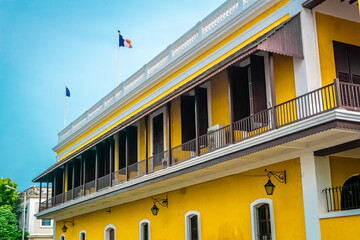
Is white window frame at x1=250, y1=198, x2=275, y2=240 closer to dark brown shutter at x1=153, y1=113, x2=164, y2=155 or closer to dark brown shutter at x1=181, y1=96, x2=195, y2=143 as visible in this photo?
dark brown shutter at x1=181, y1=96, x2=195, y2=143

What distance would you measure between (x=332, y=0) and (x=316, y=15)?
0.61 metres

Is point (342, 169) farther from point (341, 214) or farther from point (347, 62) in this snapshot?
point (347, 62)

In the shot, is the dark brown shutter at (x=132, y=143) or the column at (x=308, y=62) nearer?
the column at (x=308, y=62)

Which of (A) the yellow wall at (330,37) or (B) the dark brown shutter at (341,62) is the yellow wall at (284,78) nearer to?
(A) the yellow wall at (330,37)

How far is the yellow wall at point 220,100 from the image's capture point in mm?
14828

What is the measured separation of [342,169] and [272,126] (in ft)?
6.46

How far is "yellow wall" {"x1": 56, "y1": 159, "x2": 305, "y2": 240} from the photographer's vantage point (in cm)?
1197

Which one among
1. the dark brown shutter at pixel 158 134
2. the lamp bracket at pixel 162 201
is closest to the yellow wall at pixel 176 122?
the dark brown shutter at pixel 158 134

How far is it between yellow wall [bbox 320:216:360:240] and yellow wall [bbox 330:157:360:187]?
1.17 meters

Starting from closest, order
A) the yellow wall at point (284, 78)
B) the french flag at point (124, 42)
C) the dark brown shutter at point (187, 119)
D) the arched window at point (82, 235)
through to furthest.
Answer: the yellow wall at point (284, 78)
the dark brown shutter at point (187, 119)
the french flag at point (124, 42)
the arched window at point (82, 235)

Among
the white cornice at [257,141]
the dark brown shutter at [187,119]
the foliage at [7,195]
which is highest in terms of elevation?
the foliage at [7,195]

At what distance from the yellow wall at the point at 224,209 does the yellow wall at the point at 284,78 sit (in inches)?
66.5

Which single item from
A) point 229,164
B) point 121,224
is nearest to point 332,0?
point 229,164

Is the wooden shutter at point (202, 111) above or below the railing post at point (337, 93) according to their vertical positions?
above
